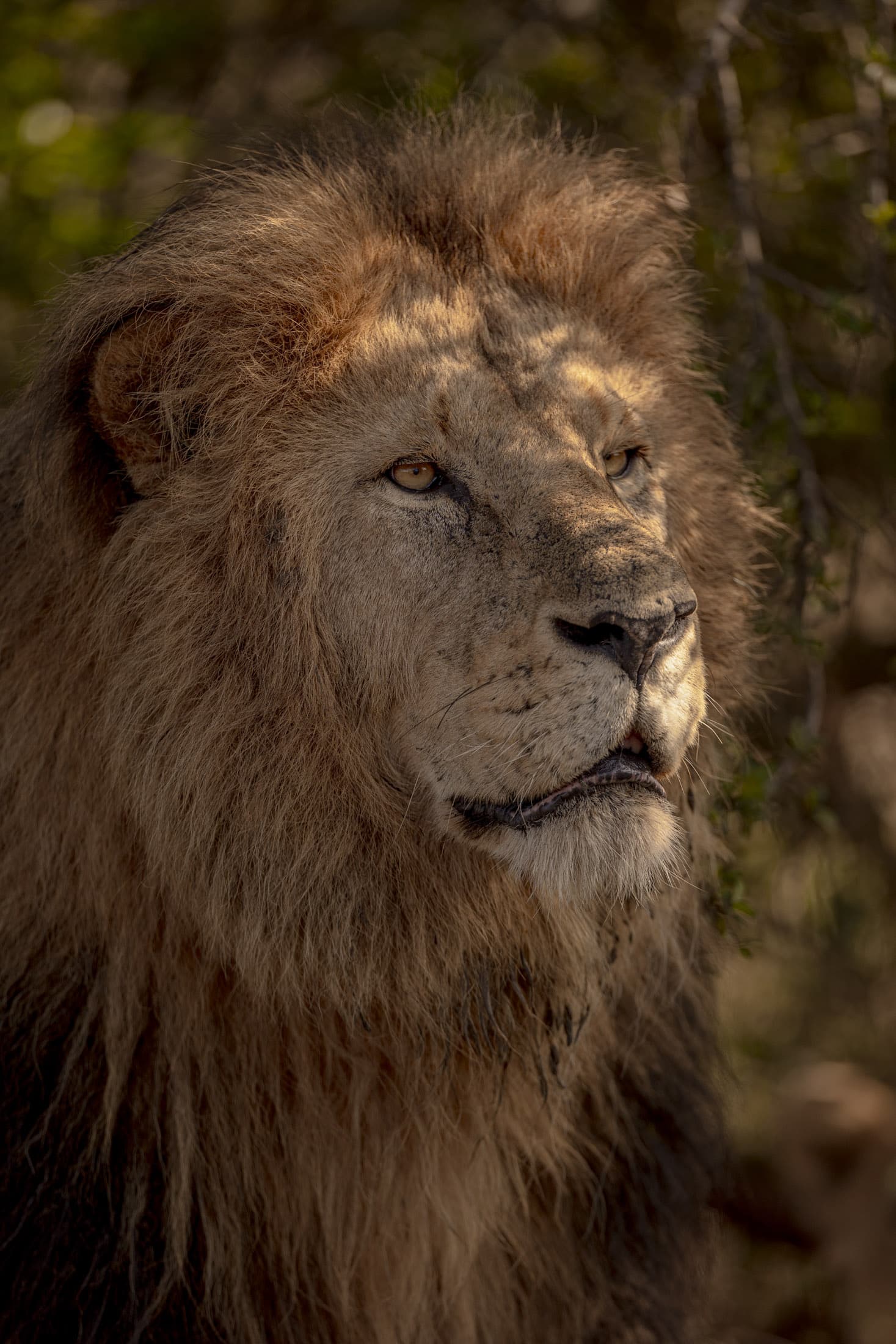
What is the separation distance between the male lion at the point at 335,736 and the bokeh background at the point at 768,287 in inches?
19.4

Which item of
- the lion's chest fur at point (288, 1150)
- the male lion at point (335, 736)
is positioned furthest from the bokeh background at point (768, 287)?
the lion's chest fur at point (288, 1150)

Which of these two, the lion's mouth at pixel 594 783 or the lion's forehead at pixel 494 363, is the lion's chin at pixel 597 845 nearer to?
the lion's mouth at pixel 594 783

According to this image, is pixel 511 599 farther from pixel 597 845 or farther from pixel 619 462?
pixel 619 462

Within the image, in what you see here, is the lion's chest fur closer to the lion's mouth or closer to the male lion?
the male lion

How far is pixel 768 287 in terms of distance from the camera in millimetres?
4449

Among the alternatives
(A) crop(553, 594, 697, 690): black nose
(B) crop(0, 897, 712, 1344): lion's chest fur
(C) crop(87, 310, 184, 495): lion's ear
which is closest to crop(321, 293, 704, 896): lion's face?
(A) crop(553, 594, 697, 690): black nose

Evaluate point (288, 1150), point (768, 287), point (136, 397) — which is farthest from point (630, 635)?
point (768, 287)

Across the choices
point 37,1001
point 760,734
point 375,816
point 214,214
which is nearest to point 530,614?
point 375,816

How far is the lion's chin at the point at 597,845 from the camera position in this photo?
2176 millimetres

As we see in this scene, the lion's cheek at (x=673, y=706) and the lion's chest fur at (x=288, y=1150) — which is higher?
the lion's cheek at (x=673, y=706)

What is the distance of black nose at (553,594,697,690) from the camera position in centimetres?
209

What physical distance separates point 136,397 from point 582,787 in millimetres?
973

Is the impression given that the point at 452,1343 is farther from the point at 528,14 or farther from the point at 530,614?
the point at 528,14

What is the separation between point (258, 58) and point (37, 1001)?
3819 mm
